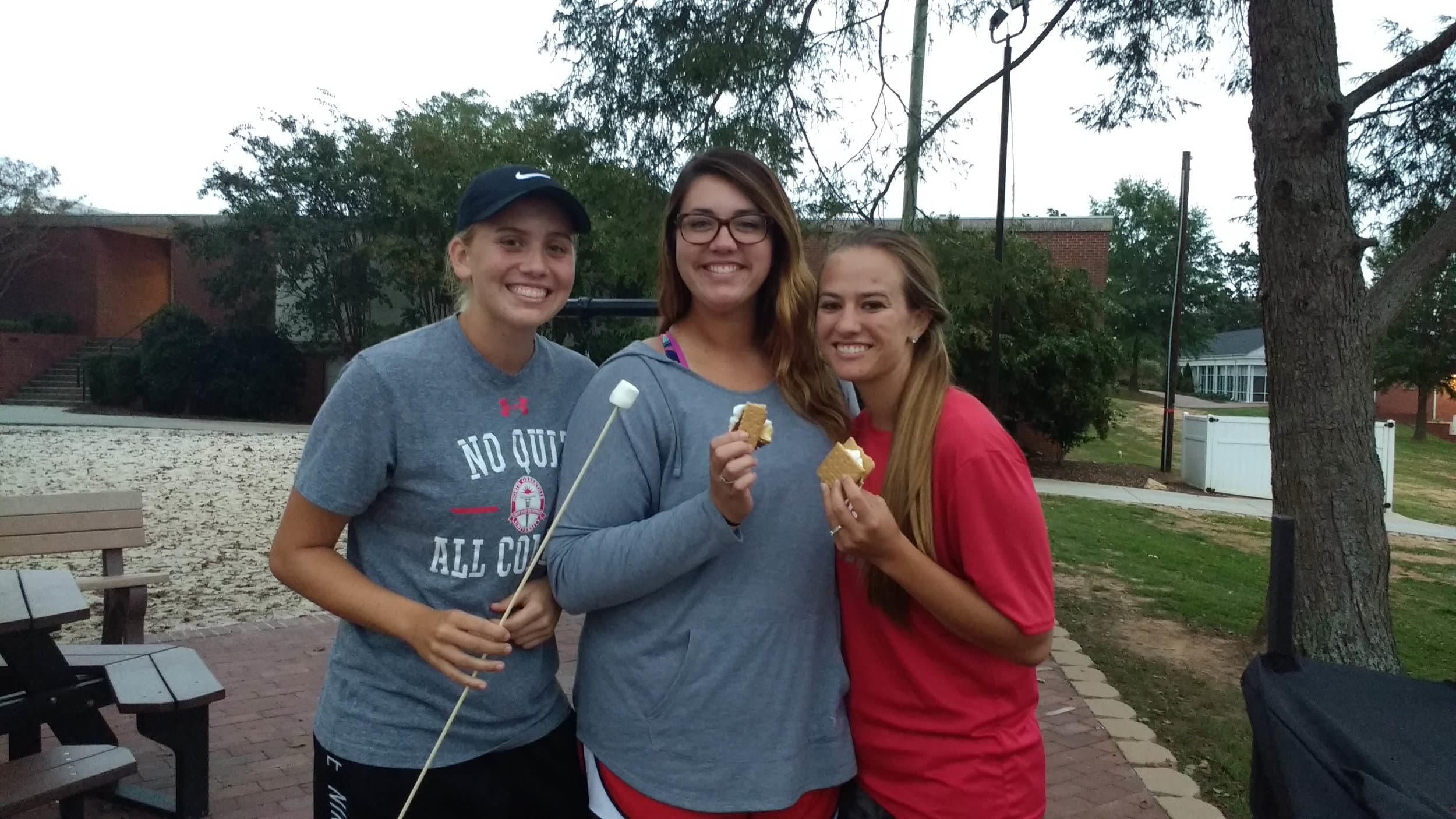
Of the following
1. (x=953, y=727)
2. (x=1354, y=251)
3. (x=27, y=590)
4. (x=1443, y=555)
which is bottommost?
(x=1443, y=555)

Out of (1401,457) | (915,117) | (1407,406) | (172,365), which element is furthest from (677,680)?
(1407,406)

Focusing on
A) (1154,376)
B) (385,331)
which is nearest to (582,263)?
(385,331)

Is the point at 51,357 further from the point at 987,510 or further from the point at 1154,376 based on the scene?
the point at 1154,376

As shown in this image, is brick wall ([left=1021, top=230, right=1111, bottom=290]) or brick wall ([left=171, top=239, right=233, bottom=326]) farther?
brick wall ([left=171, top=239, right=233, bottom=326])

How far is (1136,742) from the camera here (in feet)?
15.7

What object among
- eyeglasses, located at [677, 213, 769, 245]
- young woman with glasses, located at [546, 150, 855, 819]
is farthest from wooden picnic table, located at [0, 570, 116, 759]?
eyeglasses, located at [677, 213, 769, 245]

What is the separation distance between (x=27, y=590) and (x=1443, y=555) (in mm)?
14345

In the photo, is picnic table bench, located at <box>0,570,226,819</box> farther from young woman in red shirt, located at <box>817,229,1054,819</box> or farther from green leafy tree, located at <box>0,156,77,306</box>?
green leafy tree, located at <box>0,156,77,306</box>

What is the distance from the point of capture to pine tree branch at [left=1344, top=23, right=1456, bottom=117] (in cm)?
525

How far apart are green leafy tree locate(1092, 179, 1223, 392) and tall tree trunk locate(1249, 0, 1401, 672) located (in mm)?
46819

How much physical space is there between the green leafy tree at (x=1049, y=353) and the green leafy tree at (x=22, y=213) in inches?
1020

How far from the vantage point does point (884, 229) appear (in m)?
1.92

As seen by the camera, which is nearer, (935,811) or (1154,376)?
(935,811)

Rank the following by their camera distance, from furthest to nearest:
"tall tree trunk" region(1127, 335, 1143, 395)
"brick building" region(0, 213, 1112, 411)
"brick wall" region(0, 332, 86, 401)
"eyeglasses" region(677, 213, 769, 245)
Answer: "tall tree trunk" region(1127, 335, 1143, 395)
"brick building" region(0, 213, 1112, 411)
"brick wall" region(0, 332, 86, 401)
"eyeglasses" region(677, 213, 769, 245)
